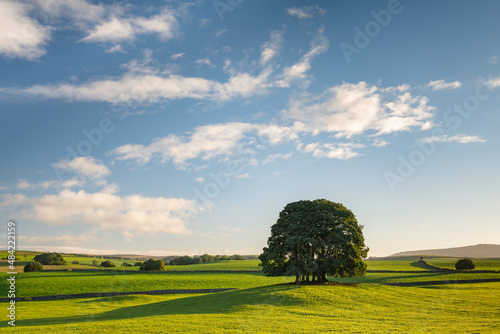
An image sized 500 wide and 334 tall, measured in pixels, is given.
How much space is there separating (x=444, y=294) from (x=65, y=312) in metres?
52.4

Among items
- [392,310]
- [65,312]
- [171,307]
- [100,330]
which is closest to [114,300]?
[65,312]

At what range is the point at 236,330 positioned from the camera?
25531 millimetres

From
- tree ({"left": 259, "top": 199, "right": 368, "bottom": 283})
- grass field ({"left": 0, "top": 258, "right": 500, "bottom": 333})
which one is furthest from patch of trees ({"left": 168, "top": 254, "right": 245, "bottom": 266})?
tree ({"left": 259, "top": 199, "right": 368, "bottom": 283})

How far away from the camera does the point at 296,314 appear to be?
107 feet

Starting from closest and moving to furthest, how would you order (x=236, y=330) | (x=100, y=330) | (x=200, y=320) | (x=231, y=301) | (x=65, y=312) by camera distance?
(x=236, y=330) → (x=100, y=330) → (x=200, y=320) → (x=231, y=301) → (x=65, y=312)

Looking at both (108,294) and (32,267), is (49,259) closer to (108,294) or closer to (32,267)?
(32,267)

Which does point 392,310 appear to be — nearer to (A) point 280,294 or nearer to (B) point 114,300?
(A) point 280,294

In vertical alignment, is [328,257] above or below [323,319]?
above

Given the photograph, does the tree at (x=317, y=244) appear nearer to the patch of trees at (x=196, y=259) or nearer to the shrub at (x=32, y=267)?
the shrub at (x=32, y=267)

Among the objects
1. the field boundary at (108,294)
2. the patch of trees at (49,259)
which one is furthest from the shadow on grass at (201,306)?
the patch of trees at (49,259)

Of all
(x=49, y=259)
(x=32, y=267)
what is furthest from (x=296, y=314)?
(x=49, y=259)

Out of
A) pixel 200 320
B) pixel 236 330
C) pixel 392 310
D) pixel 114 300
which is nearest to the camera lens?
pixel 236 330

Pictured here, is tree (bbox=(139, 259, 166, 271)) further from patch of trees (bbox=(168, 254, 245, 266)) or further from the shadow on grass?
the shadow on grass

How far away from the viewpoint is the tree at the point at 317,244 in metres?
46.7
